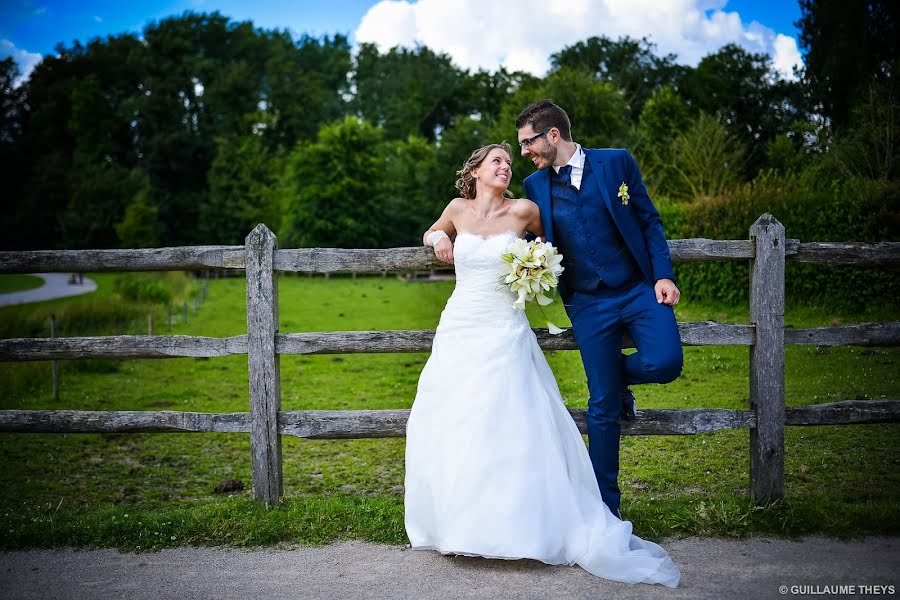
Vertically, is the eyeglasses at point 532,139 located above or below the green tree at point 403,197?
below

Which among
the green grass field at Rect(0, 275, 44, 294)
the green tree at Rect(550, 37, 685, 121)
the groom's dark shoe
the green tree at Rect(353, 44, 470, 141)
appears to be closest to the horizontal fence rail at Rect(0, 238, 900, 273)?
the groom's dark shoe

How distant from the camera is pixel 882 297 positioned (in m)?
13.7

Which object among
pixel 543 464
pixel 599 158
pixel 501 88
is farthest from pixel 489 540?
pixel 501 88

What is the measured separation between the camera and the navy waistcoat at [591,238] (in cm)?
474

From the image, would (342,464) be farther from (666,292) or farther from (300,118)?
(300,118)

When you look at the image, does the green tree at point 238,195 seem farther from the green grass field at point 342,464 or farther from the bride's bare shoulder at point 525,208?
the bride's bare shoulder at point 525,208

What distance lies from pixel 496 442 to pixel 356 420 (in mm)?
1293

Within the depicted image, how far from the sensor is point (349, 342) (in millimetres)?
5176

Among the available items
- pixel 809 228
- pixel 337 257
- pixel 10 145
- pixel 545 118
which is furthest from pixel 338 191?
pixel 545 118

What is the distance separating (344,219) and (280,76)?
22.0 meters

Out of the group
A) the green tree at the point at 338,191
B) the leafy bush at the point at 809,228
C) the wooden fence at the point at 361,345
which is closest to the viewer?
Result: the wooden fence at the point at 361,345

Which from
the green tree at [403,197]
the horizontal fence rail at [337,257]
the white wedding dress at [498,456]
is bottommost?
the white wedding dress at [498,456]

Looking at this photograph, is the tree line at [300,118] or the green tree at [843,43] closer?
the green tree at [843,43]

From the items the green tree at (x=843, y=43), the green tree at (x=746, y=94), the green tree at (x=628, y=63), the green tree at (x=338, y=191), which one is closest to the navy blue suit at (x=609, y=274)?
the green tree at (x=843, y=43)
